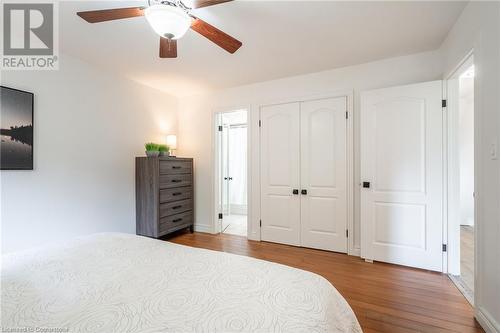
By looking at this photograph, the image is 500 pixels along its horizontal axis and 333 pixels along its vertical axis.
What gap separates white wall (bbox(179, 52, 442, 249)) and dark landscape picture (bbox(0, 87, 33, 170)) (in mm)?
2073

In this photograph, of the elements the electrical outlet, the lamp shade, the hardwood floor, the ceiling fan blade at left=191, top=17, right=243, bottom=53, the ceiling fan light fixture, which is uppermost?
the ceiling fan blade at left=191, top=17, right=243, bottom=53

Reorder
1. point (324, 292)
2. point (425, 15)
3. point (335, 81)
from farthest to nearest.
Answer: point (335, 81) < point (425, 15) < point (324, 292)

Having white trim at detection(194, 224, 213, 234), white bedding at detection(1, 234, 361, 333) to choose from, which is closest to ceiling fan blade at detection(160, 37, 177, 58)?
white bedding at detection(1, 234, 361, 333)

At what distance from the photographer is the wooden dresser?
3.18 m

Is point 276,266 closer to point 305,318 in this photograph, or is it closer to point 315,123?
point 305,318

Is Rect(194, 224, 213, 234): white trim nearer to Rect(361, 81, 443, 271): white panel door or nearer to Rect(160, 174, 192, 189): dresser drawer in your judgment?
Rect(160, 174, 192, 189): dresser drawer

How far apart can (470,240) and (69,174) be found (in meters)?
5.27

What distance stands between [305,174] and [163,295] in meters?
2.52

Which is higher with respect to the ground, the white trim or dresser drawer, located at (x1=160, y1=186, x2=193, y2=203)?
dresser drawer, located at (x1=160, y1=186, x2=193, y2=203)

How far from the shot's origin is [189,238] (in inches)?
141

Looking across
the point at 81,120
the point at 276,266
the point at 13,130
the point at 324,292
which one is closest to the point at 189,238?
the point at 81,120

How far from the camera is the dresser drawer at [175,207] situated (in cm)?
328

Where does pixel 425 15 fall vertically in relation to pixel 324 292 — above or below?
above

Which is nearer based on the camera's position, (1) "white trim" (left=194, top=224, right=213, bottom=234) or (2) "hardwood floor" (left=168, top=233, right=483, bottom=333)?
(2) "hardwood floor" (left=168, top=233, right=483, bottom=333)
